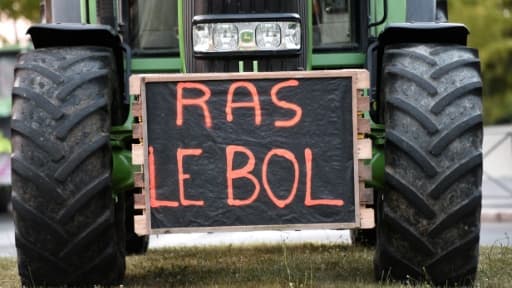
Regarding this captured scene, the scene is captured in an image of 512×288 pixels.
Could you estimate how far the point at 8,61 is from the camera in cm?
2025

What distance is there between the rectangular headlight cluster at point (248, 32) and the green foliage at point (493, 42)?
25257 mm

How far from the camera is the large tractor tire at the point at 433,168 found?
5629 millimetres

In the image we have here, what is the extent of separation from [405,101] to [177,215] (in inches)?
48.6

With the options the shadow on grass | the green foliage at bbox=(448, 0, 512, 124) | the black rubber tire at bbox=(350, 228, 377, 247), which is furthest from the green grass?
the green foliage at bbox=(448, 0, 512, 124)

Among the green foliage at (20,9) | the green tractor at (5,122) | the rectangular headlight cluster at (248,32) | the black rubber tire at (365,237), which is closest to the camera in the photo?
the rectangular headlight cluster at (248,32)

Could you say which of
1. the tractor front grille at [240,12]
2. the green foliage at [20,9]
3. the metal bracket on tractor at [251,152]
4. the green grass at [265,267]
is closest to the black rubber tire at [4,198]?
the green grass at [265,267]

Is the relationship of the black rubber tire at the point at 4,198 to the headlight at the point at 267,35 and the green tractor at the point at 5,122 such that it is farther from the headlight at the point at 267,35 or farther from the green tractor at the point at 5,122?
the headlight at the point at 267,35

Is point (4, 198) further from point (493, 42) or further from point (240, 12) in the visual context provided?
point (493, 42)

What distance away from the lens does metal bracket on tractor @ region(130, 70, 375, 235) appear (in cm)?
569

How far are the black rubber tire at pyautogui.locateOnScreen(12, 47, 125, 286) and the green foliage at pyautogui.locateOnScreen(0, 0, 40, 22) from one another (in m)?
20.2

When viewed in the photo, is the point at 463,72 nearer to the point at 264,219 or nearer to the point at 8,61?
the point at 264,219

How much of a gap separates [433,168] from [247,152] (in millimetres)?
892

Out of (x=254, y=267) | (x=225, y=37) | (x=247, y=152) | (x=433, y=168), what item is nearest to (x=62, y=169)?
(x=247, y=152)

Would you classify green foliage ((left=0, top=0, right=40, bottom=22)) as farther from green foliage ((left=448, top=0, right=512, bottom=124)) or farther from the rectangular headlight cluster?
the rectangular headlight cluster
